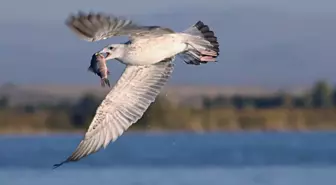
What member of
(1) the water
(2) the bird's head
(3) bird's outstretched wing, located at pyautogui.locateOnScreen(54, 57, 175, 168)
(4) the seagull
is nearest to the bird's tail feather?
(4) the seagull

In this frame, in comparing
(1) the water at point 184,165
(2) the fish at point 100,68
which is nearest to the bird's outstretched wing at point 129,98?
(2) the fish at point 100,68

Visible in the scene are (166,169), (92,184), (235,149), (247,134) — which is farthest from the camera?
(247,134)

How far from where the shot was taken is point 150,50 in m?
11.9

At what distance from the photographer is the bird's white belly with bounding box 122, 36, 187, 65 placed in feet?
39.1

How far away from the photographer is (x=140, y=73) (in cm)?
1262

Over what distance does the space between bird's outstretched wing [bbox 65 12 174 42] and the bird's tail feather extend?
893 mm

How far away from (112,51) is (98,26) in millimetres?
689

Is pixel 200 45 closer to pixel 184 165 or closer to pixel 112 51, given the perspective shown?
pixel 112 51

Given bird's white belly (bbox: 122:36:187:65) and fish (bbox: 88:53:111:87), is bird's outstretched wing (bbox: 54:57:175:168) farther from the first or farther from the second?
fish (bbox: 88:53:111:87)

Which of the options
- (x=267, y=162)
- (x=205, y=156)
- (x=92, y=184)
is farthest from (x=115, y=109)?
(x=205, y=156)

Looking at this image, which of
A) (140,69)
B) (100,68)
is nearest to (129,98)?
(140,69)

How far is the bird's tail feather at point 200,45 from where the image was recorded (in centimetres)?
1229

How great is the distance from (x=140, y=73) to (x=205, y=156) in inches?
737

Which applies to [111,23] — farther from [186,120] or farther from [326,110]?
[326,110]
